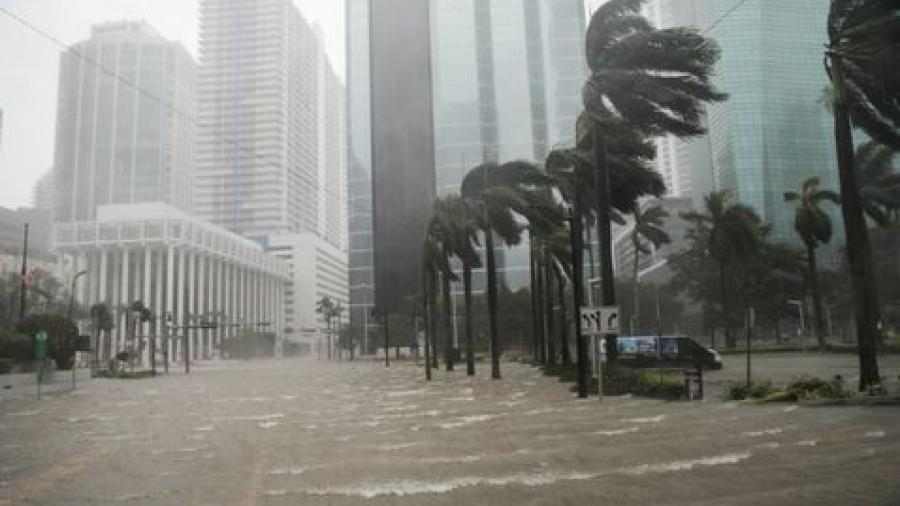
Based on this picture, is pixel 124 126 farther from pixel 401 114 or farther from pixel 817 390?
pixel 817 390

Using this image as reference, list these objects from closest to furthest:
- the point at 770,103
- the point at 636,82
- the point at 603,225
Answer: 1. the point at 636,82
2. the point at 603,225
3. the point at 770,103

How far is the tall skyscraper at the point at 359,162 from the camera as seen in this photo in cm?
11862

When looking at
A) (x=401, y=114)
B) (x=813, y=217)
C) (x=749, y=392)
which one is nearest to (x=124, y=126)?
(x=401, y=114)

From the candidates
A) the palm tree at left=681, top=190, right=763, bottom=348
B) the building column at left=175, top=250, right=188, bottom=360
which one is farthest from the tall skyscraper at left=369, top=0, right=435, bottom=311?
the palm tree at left=681, top=190, right=763, bottom=348

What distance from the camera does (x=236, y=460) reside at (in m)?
11.6

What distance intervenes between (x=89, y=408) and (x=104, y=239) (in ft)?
397

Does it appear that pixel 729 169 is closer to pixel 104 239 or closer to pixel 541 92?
pixel 541 92

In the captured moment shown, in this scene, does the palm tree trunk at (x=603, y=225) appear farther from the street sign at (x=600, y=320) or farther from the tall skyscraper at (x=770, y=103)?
the tall skyscraper at (x=770, y=103)

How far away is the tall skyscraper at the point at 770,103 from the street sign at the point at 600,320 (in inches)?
375

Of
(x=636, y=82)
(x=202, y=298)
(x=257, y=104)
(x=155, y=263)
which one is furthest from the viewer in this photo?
(x=202, y=298)

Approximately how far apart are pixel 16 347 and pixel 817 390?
131 feet

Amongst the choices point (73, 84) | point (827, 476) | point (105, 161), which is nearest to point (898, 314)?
point (827, 476)

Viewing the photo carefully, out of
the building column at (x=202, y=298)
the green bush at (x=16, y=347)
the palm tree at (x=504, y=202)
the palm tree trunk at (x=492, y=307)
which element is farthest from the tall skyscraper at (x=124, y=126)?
the palm tree trunk at (x=492, y=307)

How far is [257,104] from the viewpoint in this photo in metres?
66.1
